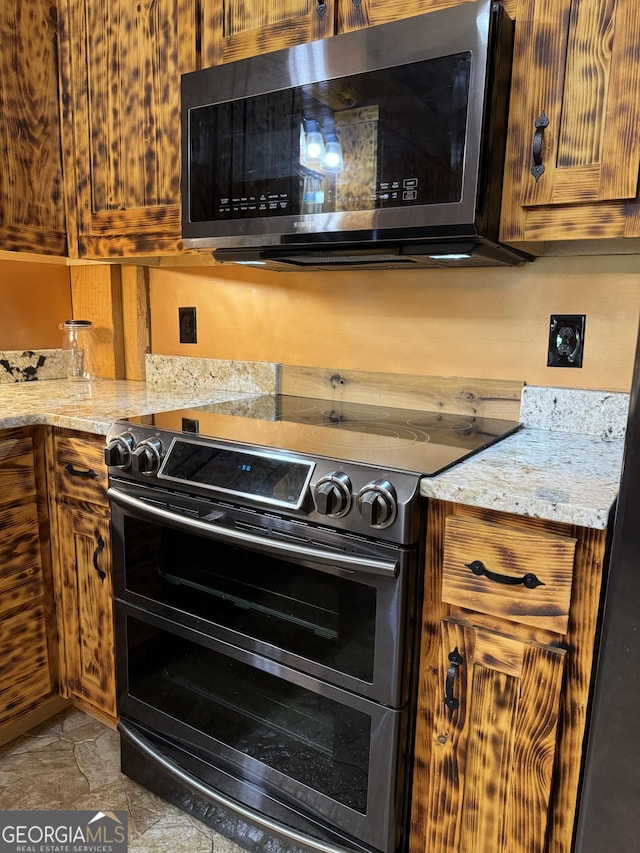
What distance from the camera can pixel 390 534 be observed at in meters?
0.97

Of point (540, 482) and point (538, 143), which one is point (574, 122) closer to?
point (538, 143)

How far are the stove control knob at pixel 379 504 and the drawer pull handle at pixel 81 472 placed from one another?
2.67 ft

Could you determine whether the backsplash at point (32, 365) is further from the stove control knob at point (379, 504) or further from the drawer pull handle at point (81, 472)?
the stove control knob at point (379, 504)

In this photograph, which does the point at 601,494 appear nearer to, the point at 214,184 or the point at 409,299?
the point at 409,299

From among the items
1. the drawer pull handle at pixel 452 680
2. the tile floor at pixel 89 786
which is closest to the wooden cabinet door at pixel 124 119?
the drawer pull handle at pixel 452 680

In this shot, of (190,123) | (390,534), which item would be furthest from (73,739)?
(190,123)

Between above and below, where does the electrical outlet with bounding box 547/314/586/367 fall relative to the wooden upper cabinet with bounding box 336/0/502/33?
below

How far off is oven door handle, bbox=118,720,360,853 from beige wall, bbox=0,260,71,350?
136 cm

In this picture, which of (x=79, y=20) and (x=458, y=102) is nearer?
(x=458, y=102)

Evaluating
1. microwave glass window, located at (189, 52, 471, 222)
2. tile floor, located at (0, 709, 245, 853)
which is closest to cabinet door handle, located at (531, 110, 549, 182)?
microwave glass window, located at (189, 52, 471, 222)

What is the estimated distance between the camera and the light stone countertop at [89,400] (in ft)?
4.75

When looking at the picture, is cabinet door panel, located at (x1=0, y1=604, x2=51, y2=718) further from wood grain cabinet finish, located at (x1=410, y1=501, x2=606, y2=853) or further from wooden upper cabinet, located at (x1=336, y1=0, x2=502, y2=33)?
Result: wooden upper cabinet, located at (x1=336, y1=0, x2=502, y2=33)

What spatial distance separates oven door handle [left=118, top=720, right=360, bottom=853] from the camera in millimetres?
1125

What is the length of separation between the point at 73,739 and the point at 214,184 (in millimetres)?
1548
